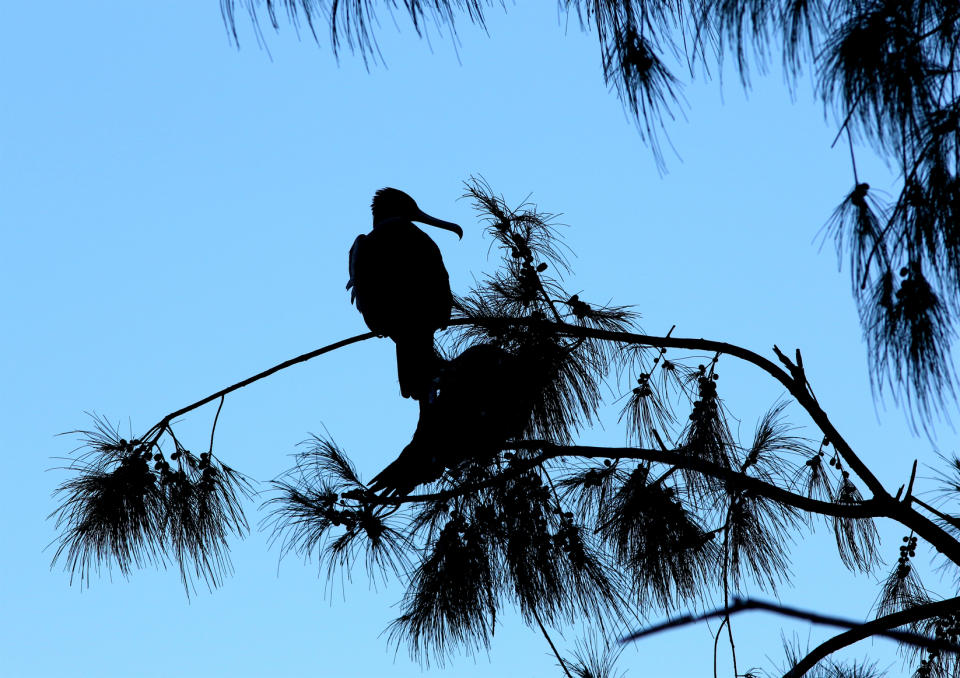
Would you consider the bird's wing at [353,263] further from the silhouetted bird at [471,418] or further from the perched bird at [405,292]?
the silhouetted bird at [471,418]

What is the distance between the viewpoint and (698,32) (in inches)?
80.4

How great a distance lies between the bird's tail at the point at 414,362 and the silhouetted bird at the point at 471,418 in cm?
53

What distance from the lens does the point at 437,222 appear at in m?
4.80

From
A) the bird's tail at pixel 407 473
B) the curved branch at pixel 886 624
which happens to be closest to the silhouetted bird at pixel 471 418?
the bird's tail at pixel 407 473

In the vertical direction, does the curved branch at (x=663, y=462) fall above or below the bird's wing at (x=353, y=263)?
below

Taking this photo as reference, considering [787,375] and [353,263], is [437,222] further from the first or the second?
[787,375]

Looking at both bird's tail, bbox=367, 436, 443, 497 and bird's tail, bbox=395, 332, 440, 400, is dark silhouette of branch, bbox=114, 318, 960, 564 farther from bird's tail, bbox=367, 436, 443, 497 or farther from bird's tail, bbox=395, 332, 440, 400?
bird's tail, bbox=395, 332, 440, 400

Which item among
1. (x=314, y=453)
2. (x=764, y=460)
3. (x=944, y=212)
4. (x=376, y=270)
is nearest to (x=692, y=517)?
(x=764, y=460)

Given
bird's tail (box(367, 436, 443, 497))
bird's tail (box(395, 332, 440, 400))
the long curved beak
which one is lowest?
bird's tail (box(367, 436, 443, 497))

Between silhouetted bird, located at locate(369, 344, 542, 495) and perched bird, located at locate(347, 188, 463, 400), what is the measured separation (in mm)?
387

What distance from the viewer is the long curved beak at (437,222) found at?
15.5 ft

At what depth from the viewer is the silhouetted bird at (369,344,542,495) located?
282 cm

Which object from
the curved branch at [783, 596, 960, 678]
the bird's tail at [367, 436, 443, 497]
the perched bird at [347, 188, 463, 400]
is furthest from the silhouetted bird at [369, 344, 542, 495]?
the curved branch at [783, 596, 960, 678]

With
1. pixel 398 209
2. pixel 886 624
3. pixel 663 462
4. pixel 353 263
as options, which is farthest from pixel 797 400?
pixel 398 209
